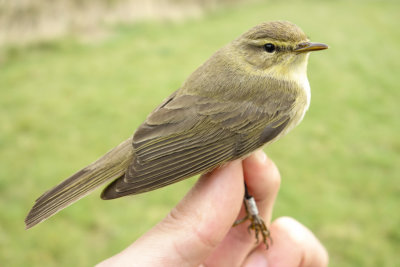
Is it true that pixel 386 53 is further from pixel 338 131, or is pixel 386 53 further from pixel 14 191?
pixel 14 191

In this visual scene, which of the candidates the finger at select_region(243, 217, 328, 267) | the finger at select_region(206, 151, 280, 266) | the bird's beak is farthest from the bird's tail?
the bird's beak

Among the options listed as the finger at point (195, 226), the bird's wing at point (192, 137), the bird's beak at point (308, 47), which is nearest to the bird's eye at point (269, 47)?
the bird's beak at point (308, 47)

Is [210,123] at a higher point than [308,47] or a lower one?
lower

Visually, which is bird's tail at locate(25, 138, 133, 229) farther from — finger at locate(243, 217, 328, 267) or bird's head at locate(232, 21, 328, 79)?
finger at locate(243, 217, 328, 267)

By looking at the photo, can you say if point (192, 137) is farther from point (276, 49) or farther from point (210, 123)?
point (276, 49)

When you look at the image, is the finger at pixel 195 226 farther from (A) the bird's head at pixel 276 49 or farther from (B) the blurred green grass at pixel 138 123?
(B) the blurred green grass at pixel 138 123

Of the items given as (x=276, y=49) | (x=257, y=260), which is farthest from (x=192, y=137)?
(x=257, y=260)

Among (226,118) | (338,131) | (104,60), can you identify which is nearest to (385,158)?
(338,131)
